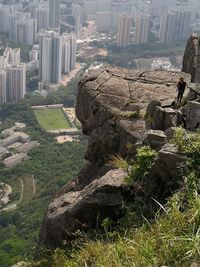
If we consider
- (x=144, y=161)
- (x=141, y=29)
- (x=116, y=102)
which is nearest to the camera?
(x=144, y=161)

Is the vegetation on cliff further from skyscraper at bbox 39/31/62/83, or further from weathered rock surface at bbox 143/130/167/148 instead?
skyscraper at bbox 39/31/62/83

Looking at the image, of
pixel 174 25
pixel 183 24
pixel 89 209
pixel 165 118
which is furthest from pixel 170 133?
pixel 183 24

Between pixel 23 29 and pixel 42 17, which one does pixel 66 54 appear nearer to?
pixel 23 29

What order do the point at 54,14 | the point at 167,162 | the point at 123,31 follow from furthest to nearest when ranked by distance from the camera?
the point at 54,14 → the point at 123,31 → the point at 167,162

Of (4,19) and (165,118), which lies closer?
(165,118)

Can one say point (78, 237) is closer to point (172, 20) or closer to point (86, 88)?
point (86, 88)

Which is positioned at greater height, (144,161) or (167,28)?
(144,161)

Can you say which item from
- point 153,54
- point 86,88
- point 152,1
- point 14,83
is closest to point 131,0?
point 152,1

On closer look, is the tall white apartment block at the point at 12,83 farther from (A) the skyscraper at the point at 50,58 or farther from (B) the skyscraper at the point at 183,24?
(B) the skyscraper at the point at 183,24
